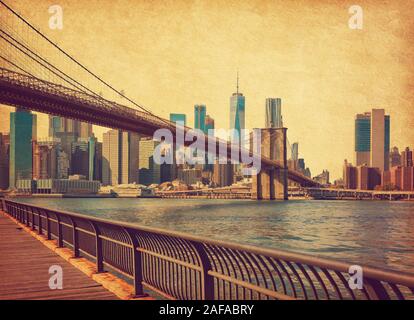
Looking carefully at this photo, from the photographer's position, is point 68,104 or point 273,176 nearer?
point 68,104

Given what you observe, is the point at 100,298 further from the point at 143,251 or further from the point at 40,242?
the point at 40,242

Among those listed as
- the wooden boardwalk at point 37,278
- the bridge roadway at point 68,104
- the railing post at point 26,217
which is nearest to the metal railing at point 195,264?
the wooden boardwalk at point 37,278

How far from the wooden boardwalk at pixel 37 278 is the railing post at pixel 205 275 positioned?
2288 millimetres

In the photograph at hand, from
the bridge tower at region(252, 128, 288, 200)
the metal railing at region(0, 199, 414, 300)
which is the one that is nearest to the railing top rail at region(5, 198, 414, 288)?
the metal railing at region(0, 199, 414, 300)

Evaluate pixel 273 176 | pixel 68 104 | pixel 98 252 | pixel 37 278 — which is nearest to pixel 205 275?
pixel 98 252

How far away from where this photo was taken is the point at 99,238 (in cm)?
985

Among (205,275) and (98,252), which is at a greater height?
(205,275)

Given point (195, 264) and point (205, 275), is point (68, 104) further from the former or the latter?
point (205, 275)

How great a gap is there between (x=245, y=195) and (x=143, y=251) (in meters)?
185

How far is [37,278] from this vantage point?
9.76m

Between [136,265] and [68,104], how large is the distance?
45.5 m

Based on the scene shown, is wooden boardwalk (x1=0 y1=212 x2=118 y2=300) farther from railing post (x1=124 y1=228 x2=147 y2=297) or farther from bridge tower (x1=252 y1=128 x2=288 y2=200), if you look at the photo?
bridge tower (x1=252 y1=128 x2=288 y2=200)

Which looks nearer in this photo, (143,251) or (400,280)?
(400,280)
